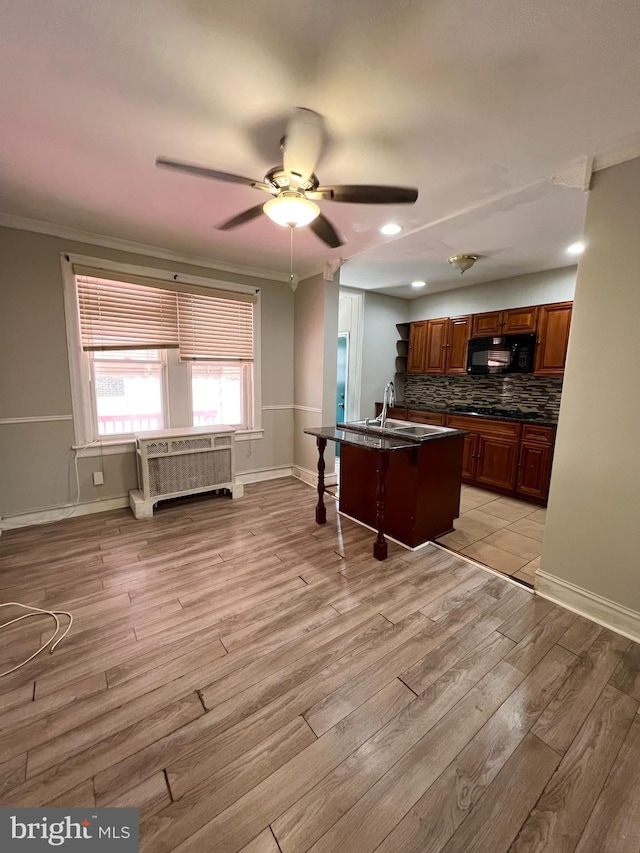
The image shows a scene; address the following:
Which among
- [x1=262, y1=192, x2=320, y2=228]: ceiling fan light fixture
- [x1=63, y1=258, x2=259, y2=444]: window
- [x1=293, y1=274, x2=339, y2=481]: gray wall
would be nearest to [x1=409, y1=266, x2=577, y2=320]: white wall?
[x1=293, y1=274, x2=339, y2=481]: gray wall

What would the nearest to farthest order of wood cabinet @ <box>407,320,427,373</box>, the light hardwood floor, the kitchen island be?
the light hardwood floor
the kitchen island
wood cabinet @ <box>407,320,427,373</box>

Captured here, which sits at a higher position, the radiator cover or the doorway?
the doorway

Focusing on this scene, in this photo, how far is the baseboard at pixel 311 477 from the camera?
421 centimetres

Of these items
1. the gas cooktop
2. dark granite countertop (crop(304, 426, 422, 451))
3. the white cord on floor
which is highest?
the gas cooktop

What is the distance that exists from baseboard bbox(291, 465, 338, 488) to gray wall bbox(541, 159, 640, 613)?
2527 mm

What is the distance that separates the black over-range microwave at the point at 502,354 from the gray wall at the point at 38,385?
12.1ft

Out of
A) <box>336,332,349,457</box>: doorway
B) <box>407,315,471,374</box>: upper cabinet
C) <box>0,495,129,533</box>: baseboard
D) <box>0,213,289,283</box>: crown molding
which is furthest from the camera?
<box>336,332,349,457</box>: doorway

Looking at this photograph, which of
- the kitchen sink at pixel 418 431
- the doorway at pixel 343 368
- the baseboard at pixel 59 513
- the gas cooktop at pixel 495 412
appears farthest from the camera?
the doorway at pixel 343 368

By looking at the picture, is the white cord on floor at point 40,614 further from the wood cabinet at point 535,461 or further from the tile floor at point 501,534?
the wood cabinet at point 535,461

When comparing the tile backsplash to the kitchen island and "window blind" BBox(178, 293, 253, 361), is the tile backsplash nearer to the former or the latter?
the kitchen island

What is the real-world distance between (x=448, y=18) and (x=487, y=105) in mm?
484

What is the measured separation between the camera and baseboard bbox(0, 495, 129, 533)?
9.74 ft

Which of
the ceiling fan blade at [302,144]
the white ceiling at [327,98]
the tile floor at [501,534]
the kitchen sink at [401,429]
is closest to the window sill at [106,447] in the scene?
the white ceiling at [327,98]

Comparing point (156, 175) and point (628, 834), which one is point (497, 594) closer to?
point (628, 834)
